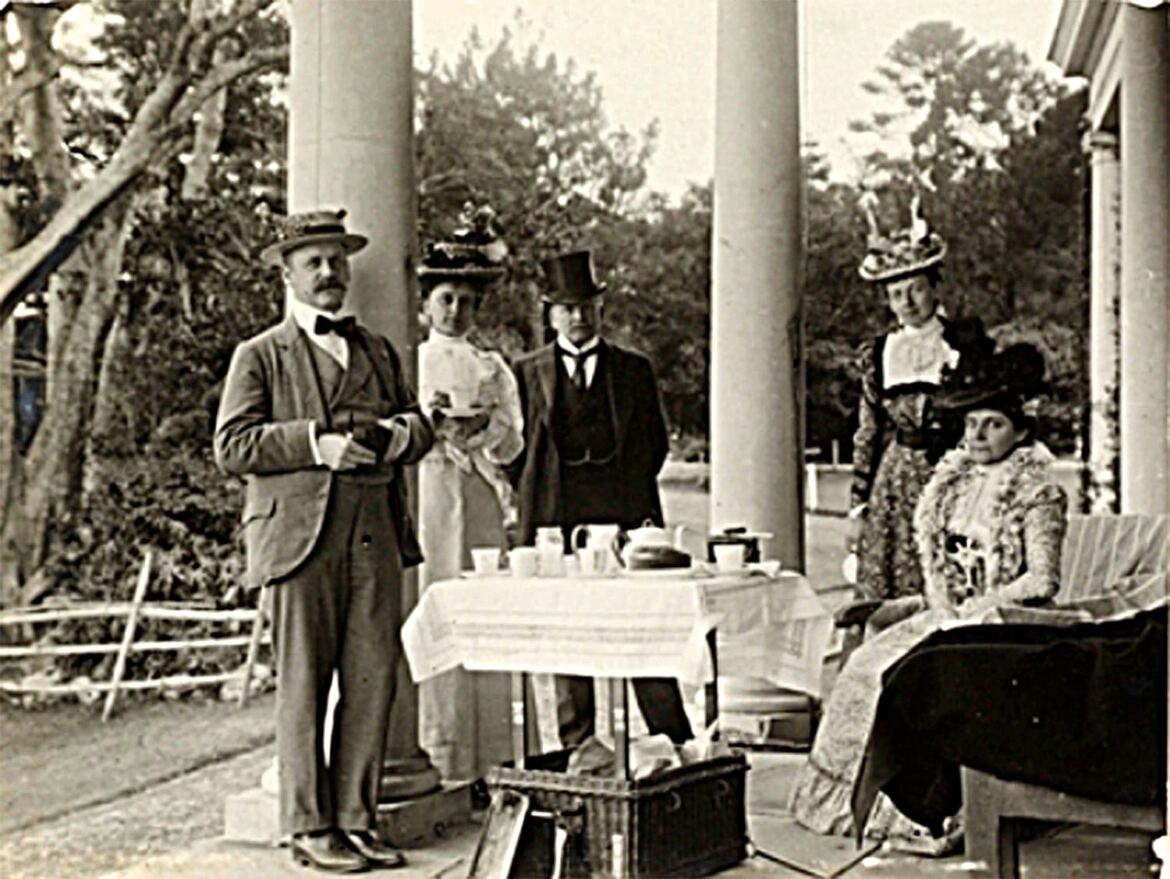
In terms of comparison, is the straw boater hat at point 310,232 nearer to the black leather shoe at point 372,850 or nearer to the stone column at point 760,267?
the black leather shoe at point 372,850

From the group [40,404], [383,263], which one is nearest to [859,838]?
[383,263]

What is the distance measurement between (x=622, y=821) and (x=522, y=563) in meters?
0.73

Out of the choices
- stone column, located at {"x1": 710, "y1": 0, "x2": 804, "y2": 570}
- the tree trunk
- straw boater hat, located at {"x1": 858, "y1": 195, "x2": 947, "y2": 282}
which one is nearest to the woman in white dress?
stone column, located at {"x1": 710, "y1": 0, "x2": 804, "y2": 570}

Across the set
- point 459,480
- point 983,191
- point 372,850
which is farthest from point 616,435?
point 983,191

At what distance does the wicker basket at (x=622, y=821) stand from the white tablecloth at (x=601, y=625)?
0.98 feet

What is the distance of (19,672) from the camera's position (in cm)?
695

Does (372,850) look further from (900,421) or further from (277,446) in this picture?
(900,421)

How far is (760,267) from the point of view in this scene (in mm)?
6766

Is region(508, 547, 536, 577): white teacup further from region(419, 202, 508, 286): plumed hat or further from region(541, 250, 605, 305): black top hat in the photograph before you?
region(541, 250, 605, 305): black top hat

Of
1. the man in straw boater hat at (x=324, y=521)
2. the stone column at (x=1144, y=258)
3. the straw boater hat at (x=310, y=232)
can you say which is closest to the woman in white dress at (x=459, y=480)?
the man in straw boater hat at (x=324, y=521)

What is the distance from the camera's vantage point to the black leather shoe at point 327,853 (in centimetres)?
454

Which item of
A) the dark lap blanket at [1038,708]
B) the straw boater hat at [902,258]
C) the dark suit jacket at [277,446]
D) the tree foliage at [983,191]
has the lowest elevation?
the dark lap blanket at [1038,708]

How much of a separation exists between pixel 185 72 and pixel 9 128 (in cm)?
93

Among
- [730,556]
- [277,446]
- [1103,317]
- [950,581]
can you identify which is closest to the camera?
[277,446]
